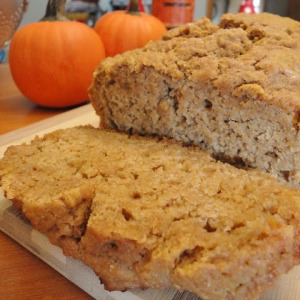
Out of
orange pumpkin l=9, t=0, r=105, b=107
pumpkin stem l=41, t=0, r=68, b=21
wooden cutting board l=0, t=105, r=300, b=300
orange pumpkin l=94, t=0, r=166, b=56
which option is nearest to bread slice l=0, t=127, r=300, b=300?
wooden cutting board l=0, t=105, r=300, b=300

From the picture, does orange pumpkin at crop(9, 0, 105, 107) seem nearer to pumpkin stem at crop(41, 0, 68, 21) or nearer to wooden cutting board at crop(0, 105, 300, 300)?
pumpkin stem at crop(41, 0, 68, 21)

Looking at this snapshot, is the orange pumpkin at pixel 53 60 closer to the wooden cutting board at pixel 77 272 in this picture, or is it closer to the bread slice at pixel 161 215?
the bread slice at pixel 161 215

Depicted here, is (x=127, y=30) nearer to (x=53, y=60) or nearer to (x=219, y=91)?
(x=53, y=60)

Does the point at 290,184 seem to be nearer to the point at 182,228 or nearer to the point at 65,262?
the point at 182,228

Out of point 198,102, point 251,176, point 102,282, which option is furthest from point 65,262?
point 198,102

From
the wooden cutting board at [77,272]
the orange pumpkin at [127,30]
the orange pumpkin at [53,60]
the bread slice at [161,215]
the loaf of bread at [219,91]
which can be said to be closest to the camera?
the bread slice at [161,215]

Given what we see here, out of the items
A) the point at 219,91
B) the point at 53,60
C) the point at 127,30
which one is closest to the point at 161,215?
the point at 219,91

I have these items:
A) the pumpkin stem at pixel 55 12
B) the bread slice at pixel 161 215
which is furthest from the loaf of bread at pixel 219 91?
the pumpkin stem at pixel 55 12
